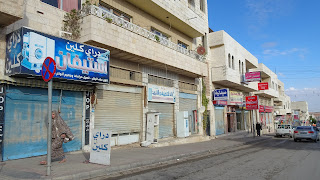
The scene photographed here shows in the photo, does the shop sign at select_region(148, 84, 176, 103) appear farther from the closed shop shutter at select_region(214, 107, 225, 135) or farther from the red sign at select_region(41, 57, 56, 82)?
the red sign at select_region(41, 57, 56, 82)

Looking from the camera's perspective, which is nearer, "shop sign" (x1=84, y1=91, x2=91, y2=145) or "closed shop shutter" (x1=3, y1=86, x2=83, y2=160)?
"closed shop shutter" (x1=3, y1=86, x2=83, y2=160)

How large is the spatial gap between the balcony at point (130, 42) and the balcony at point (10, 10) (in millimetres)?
3002

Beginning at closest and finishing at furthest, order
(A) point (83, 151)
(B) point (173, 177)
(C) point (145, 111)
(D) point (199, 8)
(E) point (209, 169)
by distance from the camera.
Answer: (B) point (173, 177) → (E) point (209, 169) → (A) point (83, 151) → (C) point (145, 111) → (D) point (199, 8)

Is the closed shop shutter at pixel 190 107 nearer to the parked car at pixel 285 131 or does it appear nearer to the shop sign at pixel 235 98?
the shop sign at pixel 235 98

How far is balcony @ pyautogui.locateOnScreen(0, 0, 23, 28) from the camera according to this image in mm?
7688

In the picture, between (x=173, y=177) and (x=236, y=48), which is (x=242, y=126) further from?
(x=173, y=177)

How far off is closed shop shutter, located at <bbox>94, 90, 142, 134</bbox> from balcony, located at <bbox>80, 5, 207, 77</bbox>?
7.41 feet

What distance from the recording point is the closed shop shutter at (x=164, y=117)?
16547 mm

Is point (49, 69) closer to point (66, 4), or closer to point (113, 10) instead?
point (66, 4)

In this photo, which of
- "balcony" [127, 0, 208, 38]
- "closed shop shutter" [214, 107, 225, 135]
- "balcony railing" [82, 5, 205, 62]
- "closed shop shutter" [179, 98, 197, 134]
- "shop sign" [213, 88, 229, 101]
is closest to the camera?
"balcony railing" [82, 5, 205, 62]

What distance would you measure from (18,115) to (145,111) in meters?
7.65

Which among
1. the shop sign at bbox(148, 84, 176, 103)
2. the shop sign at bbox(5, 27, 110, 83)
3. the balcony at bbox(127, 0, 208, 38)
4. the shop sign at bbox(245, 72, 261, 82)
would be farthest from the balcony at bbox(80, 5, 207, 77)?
the shop sign at bbox(245, 72, 261, 82)

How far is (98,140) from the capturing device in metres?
8.20

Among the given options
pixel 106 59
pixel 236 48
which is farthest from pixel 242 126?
pixel 106 59
